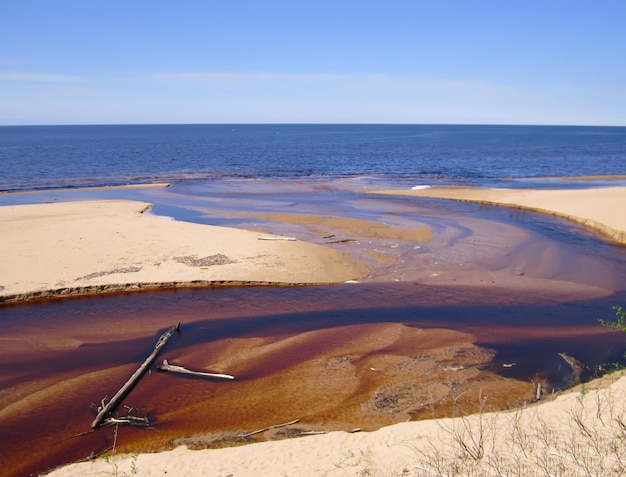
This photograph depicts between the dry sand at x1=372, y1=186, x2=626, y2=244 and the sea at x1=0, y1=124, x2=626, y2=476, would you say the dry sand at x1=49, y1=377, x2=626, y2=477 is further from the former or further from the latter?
the dry sand at x1=372, y1=186, x2=626, y2=244

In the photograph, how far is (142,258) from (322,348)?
10535 millimetres

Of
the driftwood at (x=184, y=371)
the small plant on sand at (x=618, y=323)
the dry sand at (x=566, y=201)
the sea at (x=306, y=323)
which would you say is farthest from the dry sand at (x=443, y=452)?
the dry sand at (x=566, y=201)

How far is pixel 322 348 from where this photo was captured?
1398 cm

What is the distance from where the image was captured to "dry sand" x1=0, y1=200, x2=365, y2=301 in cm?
1845

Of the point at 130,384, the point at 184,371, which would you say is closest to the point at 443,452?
the point at 184,371

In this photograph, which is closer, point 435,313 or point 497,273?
point 435,313

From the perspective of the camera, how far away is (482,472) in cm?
725

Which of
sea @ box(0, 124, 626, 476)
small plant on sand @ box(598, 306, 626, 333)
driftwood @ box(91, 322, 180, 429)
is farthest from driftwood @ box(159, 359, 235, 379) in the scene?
small plant on sand @ box(598, 306, 626, 333)

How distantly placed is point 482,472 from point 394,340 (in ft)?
23.5

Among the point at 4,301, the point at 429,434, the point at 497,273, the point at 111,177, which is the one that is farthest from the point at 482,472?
the point at 111,177

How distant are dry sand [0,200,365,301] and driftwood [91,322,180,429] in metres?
4.75

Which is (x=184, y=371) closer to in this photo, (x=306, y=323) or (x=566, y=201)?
A: (x=306, y=323)

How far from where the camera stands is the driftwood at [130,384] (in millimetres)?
10302

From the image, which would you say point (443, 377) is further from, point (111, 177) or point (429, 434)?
point (111, 177)
